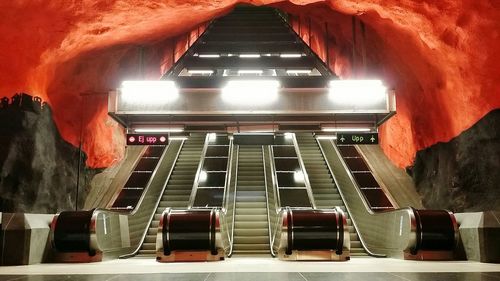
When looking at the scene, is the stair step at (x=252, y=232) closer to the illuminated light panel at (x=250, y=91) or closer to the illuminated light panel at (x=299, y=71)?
the illuminated light panel at (x=250, y=91)

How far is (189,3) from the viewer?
10812 millimetres

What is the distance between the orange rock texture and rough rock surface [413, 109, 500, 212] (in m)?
0.34

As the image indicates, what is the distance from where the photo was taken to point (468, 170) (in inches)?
384

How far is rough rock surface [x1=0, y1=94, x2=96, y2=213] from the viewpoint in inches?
337

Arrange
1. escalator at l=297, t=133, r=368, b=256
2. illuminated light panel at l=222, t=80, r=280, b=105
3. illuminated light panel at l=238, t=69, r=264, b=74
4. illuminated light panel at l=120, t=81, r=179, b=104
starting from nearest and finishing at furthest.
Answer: escalator at l=297, t=133, r=368, b=256, illuminated light panel at l=120, t=81, r=179, b=104, illuminated light panel at l=222, t=80, r=280, b=105, illuminated light panel at l=238, t=69, r=264, b=74

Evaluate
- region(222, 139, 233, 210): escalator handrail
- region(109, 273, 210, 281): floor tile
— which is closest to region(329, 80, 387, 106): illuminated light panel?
region(222, 139, 233, 210): escalator handrail

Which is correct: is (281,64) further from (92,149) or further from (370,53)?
(92,149)

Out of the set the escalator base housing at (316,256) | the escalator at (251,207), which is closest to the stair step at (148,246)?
the escalator at (251,207)

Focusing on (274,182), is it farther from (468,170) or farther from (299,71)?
(299,71)

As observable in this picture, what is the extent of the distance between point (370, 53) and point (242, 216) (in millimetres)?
7332

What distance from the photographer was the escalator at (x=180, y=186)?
1091cm

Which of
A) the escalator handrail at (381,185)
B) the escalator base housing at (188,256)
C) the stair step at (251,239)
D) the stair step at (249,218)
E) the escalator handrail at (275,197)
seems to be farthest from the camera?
the escalator handrail at (381,185)

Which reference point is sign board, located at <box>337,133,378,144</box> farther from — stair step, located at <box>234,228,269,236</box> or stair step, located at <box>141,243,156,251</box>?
stair step, located at <box>141,243,156,251</box>

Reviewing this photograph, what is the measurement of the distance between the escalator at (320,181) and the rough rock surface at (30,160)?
692 cm
